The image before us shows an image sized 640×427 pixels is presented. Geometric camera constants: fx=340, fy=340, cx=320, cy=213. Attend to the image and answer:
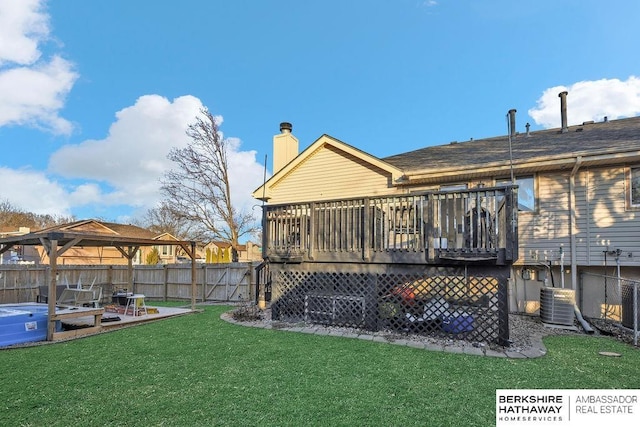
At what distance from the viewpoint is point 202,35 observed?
14477 mm

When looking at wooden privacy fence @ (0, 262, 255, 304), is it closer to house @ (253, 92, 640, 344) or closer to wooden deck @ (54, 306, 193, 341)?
wooden deck @ (54, 306, 193, 341)

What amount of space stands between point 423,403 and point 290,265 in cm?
490

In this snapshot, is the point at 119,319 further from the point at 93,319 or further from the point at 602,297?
the point at 602,297

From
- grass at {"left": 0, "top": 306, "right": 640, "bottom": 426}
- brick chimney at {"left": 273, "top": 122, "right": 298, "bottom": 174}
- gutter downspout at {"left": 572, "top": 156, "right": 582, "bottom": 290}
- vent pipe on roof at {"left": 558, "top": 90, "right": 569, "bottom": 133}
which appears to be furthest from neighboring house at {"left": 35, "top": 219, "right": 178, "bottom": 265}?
→ vent pipe on roof at {"left": 558, "top": 90, "right": 569, "bottom": 133}

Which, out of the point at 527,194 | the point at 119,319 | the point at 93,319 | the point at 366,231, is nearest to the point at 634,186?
the point at 527,194

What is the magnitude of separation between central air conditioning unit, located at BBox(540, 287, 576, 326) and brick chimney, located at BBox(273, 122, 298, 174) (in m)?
9.27

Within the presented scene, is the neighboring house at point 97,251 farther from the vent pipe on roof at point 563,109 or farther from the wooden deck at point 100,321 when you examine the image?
the vent pipe on roof at point 563,109

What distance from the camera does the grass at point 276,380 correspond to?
317 cm

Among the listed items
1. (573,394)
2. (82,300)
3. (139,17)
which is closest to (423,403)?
(573,394)

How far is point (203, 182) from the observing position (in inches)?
863

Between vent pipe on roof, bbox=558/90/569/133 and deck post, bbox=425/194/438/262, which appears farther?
vent pipe on roof, bbox=558/90/569/133

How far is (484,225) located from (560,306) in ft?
10.1

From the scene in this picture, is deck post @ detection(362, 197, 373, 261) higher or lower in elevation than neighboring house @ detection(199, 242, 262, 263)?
higher

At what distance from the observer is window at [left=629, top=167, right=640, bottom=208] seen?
777 cm
